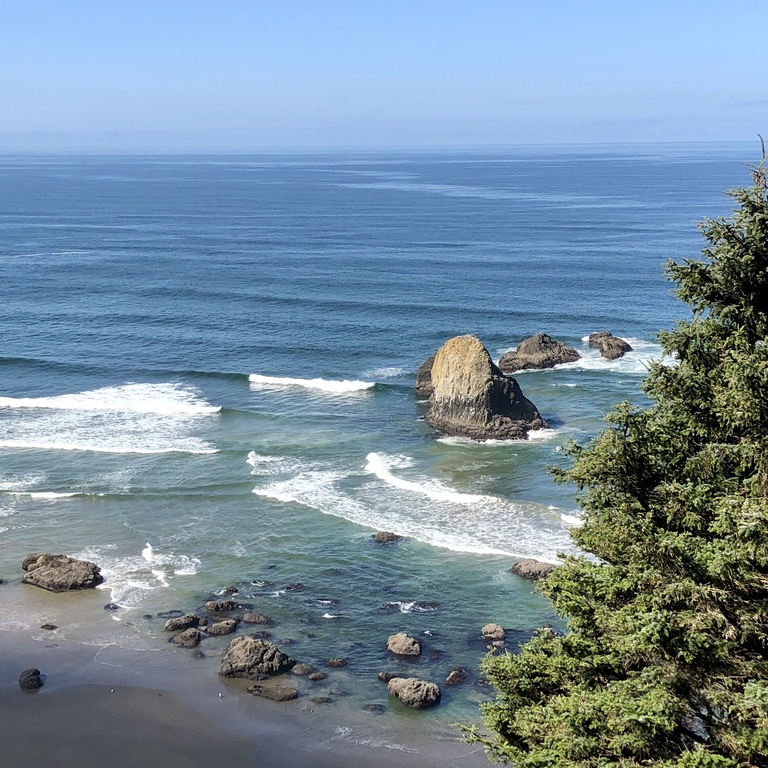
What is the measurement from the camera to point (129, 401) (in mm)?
67125

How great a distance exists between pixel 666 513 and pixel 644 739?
3899mm

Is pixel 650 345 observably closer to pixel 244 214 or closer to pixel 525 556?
pixel 525 556

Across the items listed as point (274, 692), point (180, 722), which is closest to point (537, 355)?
point (274, 692)

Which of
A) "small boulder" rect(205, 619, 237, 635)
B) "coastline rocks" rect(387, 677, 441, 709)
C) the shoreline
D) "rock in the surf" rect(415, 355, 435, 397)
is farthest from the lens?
"rock in the surf" rect(415, 355, 435, 397)

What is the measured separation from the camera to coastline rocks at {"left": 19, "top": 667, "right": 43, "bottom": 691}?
32688 millimetres

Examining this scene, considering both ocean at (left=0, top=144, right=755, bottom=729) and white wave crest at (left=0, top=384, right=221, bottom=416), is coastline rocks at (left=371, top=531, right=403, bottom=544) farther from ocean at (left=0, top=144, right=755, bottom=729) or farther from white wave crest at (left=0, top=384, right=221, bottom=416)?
white wave crest at (left=0, top=384, right=221, bottom=416)

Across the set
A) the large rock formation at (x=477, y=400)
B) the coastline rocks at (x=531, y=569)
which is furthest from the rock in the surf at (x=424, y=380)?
the coastline rocks at (x=531, y=569)

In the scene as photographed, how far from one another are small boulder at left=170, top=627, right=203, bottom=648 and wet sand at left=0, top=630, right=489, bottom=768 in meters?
1.00

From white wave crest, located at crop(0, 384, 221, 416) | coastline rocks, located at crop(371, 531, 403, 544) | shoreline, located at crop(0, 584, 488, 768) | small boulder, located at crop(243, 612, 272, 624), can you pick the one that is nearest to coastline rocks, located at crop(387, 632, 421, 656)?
shoreline, located at crop(0, 584, 488, 768)

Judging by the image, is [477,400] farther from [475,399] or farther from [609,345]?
[609,345]

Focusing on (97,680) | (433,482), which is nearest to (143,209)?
(433,482)

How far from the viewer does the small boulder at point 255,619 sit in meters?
37.3

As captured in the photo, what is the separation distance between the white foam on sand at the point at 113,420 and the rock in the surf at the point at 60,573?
16018mm

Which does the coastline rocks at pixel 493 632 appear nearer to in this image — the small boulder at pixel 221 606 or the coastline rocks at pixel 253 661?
the coastline rocks at pixel 253 661
